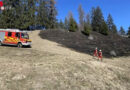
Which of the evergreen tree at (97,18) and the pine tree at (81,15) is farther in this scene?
the pine tree at (81,15)

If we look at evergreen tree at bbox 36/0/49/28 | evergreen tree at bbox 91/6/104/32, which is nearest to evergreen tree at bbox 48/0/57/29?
evergreen tree at bbox 36/0/49/28

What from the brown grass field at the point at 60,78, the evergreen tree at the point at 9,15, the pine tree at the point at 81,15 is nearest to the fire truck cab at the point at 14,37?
the brown grass field at the point at 60,78

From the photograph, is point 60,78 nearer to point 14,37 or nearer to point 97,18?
point 14,37

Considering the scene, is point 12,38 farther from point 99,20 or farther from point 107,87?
point 99,20

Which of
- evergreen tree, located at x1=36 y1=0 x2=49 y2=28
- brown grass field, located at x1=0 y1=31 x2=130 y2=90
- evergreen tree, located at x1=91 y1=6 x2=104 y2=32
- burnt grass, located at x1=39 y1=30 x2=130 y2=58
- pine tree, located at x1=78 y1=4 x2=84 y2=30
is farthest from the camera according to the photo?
pine tree, located at x1=78 y1=4 x2=84 y2=30

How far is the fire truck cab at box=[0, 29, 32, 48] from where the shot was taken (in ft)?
57.7

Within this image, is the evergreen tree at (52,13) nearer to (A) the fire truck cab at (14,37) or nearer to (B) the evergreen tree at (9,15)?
(B) the evergreen tree at (9,15)

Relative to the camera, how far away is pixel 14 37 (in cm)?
1766

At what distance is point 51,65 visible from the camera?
956 cm

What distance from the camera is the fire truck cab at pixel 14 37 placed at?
693 inches

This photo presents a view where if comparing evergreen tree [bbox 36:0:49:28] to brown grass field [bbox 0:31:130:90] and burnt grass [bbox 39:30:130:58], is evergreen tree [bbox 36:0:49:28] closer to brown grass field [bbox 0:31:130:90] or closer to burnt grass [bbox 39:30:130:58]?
burnt grass [bbox 39:30:130:58]

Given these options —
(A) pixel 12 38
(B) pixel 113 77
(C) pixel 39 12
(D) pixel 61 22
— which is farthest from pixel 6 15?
(D) pixel 61 22

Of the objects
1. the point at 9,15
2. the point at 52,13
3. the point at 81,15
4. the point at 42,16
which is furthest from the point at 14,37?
the point at 81,15

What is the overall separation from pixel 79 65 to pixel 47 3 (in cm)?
5199
